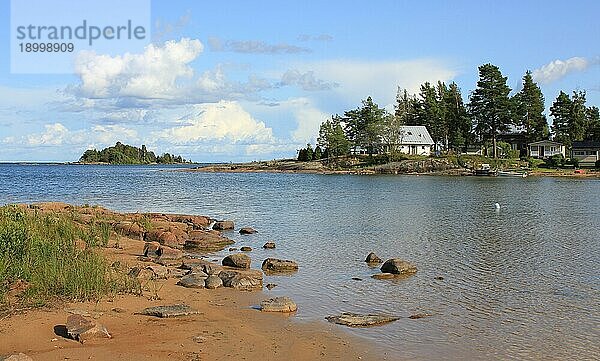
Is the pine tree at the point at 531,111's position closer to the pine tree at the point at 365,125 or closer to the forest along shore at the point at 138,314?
the pine tree at the point at 365,125

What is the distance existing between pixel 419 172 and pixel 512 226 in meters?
79.0

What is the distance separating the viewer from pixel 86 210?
37.5 metres

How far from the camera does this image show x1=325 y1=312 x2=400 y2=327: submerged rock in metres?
15.1

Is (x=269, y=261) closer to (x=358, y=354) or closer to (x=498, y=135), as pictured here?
(x=358, y=354)

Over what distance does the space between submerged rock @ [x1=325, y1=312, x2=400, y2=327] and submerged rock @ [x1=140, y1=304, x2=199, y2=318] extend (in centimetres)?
358

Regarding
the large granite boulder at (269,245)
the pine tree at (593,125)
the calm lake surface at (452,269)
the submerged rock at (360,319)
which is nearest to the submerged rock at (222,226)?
the calm lake surface at (452,269)

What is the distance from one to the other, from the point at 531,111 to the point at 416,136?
78.6ft

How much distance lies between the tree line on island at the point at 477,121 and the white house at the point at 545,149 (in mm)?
3805

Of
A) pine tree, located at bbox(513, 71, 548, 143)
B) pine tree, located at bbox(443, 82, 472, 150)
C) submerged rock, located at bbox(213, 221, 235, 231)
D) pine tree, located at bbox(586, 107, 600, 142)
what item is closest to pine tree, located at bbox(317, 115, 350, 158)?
pine tree, located at bbox(443, 82, 472, 150)

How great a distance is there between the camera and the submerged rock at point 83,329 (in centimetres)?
1227

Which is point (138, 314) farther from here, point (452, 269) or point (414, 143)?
point (414, 143)

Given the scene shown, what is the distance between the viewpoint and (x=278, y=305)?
16.4 metres

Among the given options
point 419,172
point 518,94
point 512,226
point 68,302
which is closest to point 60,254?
point 68,302

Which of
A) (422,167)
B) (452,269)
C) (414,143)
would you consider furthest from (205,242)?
(414,143)
